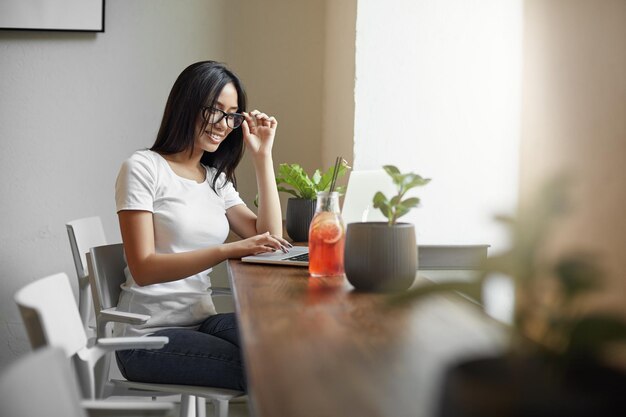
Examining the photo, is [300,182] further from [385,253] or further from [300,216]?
[385,253]

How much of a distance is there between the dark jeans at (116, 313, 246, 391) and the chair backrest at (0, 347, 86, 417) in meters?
0.86

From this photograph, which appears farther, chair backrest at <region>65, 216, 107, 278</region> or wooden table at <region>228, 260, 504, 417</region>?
chair backrest at <region>65, 216, 107, 278</region>

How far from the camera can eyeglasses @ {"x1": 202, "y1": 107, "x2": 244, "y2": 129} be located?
198 cm

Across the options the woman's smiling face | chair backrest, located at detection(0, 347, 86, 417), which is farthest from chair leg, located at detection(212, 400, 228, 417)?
chair backrest, located at detection(0, 347, 86, 417)

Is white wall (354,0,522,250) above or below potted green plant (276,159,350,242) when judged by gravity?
above

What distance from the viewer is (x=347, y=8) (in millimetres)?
2645

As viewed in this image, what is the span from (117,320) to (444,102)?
141cm

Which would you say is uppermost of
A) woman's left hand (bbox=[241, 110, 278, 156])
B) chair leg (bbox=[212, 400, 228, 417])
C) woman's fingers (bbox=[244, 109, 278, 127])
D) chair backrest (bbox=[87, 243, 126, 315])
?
woman's fingers (bbox=[244, 109, 278, 127])

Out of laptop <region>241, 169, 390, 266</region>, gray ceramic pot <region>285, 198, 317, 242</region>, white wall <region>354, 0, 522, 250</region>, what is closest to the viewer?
laptop <region>241, 169, 390, 266</region>

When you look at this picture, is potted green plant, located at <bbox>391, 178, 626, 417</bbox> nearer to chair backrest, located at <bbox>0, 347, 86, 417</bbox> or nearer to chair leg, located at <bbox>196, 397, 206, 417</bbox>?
chair backrest, located at <bbox>0, 347, 86, 417</bbox>

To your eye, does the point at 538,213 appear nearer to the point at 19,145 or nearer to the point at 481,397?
the point at 481,397

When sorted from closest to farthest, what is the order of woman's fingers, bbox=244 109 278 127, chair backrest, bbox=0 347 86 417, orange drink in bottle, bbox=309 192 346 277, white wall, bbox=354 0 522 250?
1. chair backrest, bbox=0 347 86 417
2. orange drink in bottle, bbox=309 192 346 277
3. woman's fingers, bbox=244 109 278 127
4. white wall, bbox=354 0 522 250

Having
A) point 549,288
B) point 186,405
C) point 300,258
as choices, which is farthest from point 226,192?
point 549,288

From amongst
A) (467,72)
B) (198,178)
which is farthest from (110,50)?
(467,72)
